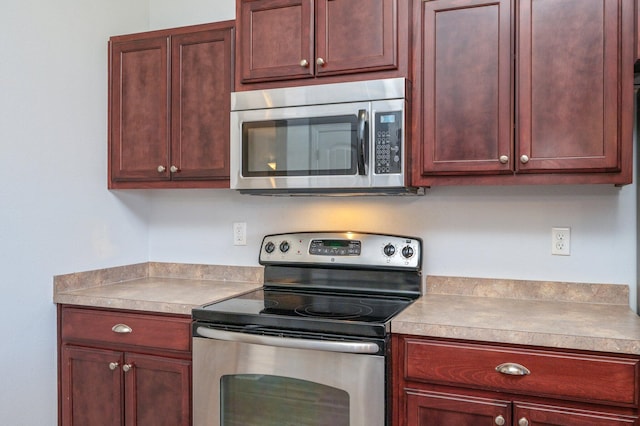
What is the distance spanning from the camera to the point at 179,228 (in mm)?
2725

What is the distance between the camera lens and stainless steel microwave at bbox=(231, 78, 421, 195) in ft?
6.26

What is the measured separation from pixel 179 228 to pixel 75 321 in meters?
0.70

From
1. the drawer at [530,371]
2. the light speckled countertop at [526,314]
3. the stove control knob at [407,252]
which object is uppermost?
the stove control knob at [407,252]

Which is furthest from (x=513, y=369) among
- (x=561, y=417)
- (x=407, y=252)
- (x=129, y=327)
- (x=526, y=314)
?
(x=129, y=327)

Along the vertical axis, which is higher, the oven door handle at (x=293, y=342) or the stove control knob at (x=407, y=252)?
the stove control knob at (x=407, y=252)

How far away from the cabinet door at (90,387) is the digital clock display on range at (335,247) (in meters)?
0.92

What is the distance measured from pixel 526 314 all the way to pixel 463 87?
82 cm

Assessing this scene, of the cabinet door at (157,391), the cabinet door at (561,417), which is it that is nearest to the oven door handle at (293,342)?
the cabinet door at (157,391)

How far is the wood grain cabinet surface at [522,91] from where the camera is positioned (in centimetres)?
172

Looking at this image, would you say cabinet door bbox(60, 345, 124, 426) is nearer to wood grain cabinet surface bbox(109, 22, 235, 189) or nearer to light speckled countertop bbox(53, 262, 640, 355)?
light speckled countertop bbox(53, 262, 640, 355)

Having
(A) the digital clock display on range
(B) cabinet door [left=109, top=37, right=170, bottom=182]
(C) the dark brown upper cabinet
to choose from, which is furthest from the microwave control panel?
(B) cabinet door [left=109, top=37, right=170, bottom=182]

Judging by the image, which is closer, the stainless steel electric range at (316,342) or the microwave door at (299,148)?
the stainless steel electric range at (316,342)

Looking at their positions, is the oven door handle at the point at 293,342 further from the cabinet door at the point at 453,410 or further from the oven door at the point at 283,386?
the cabinet door at the point at 453,410

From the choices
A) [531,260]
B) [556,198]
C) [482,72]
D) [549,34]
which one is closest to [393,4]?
[482,72]
